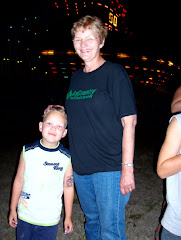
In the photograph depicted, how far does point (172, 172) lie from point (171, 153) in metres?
0.11

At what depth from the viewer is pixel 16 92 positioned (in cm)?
1324

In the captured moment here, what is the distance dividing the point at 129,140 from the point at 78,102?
1.78ft

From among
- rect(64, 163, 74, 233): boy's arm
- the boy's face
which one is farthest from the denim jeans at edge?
the boy's face

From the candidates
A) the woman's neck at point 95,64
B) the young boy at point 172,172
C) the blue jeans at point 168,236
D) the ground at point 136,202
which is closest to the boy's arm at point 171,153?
the young boy at point 172,172

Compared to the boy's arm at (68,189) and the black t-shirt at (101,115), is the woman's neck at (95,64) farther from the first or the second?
the boy's arm at (68,189)

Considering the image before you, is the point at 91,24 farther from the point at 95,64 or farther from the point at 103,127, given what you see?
the point at 103,127

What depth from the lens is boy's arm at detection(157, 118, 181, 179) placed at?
1.09 metres

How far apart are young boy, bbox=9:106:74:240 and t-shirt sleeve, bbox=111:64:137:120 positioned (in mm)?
552

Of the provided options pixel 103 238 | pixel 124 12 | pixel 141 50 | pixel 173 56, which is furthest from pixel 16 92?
pixel 124 12

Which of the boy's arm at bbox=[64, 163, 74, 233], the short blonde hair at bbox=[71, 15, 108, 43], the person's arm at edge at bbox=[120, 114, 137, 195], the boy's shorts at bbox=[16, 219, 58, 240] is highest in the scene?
the short blonde hair at bbox=[71, 15, 108, 43]

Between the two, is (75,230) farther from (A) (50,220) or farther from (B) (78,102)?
(B) (78,102)

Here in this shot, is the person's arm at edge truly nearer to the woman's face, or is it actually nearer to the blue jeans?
the blue jeans

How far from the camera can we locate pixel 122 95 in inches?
60.1

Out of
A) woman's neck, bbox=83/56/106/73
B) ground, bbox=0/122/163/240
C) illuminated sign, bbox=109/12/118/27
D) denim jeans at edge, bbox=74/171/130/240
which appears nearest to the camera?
denim jeans at edge, bbox=74/171/130/240
